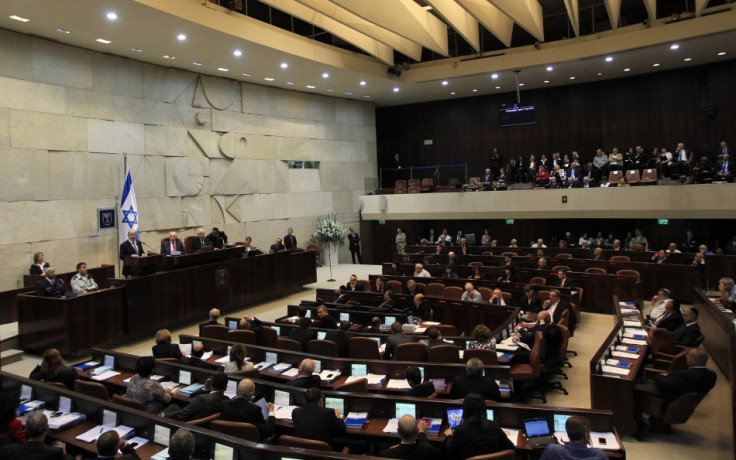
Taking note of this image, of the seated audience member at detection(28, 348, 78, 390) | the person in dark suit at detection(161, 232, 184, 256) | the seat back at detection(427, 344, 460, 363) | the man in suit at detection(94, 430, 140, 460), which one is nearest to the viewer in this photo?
the man in suit at detection(94, 430, 140, 460)

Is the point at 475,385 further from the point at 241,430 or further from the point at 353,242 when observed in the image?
the point at 353,242

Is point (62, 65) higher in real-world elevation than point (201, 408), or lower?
higher

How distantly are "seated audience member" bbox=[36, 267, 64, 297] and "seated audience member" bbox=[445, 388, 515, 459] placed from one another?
8.32 meters

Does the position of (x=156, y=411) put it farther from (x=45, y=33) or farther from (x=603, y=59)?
(x=603, y=59)

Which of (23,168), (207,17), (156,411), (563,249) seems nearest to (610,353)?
(156,411)

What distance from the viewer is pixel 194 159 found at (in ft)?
52.6

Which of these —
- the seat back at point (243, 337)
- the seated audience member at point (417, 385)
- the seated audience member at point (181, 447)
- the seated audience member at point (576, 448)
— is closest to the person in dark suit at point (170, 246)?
the seat back at point (243, 337)

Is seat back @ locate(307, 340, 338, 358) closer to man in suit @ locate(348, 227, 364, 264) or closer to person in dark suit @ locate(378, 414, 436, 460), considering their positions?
person in dark suit @ locate(378, 414, 436, 460)

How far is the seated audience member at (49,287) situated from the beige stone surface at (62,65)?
5146 millimetres

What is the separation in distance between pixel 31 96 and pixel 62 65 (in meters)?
1.14

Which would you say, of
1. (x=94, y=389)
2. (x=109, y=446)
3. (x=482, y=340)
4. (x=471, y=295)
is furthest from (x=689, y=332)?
(x=94, y=389)

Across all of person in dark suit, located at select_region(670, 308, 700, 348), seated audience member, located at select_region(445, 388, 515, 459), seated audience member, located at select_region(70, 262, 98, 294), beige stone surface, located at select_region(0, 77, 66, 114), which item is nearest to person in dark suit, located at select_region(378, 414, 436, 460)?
seated audience member, located at select_region(445, 388, 515, 459)

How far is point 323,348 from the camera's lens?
7.46m

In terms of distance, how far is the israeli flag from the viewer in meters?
12.9
